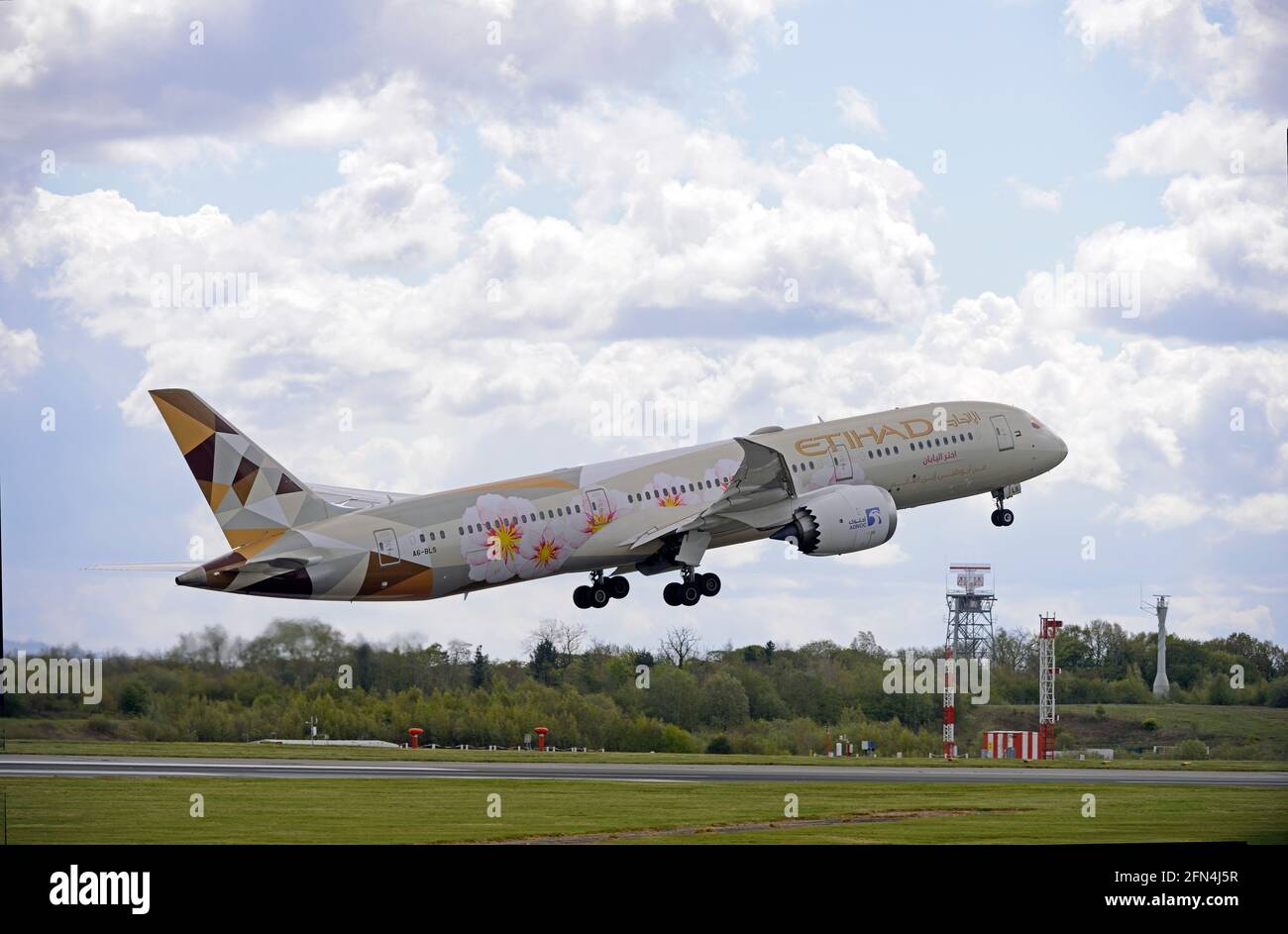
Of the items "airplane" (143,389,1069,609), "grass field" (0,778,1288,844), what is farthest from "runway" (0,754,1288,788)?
"airplane" (143,389,1069,609)

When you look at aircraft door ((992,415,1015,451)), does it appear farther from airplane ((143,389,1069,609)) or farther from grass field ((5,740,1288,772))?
grass field ((5,740,1288,772))

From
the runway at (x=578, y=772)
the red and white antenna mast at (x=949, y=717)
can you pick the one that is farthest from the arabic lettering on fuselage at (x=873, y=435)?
the red and white antenna mast at (x=949, y=717)

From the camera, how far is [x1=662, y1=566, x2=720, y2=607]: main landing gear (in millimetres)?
68750

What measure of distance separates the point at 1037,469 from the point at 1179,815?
25571mm

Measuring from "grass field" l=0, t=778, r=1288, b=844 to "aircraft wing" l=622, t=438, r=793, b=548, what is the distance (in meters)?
12.0

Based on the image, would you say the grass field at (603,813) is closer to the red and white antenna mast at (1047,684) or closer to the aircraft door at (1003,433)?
the aircraft door at (1003,433)

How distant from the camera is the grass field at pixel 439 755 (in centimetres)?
6762

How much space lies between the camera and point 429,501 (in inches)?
2424
